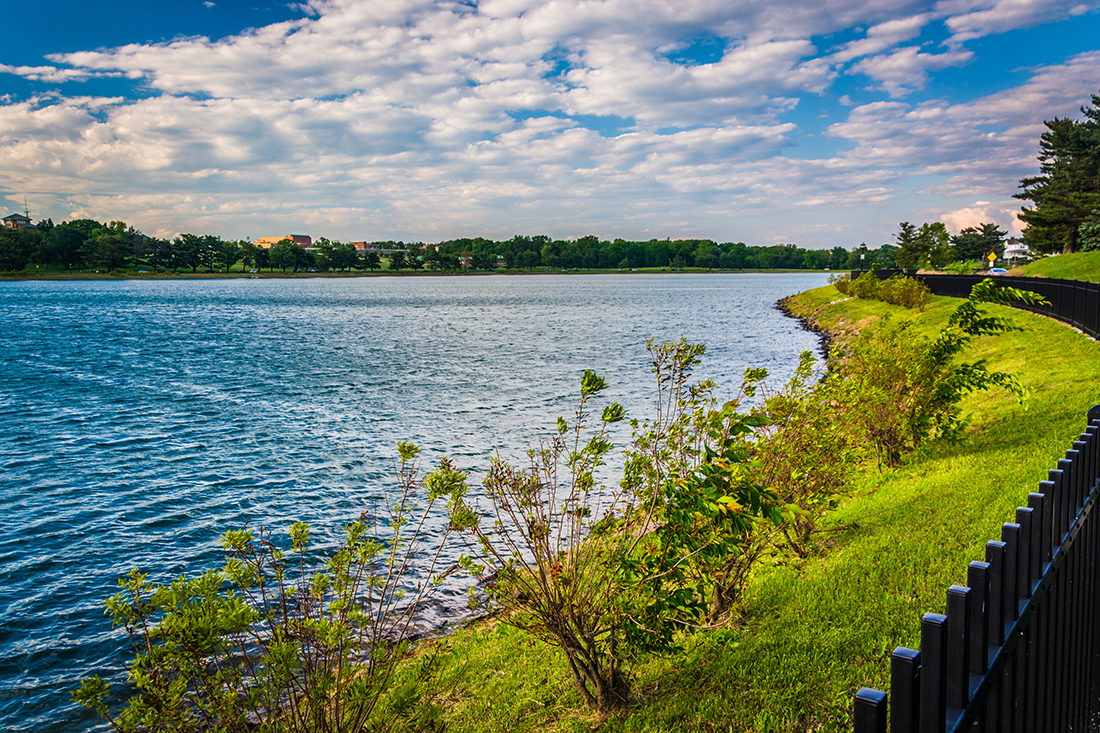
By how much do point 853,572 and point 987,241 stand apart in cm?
12780

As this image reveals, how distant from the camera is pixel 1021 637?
107 inches

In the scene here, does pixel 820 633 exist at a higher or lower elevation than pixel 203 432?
higher

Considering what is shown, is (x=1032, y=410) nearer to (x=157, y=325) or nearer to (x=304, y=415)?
(x=304, y=415)

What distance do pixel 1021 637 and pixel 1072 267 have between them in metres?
52.3

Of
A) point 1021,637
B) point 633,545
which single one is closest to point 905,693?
point 1021,637

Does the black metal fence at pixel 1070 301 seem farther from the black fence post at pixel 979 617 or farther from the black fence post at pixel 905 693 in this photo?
the black fence post at pixel 905 693

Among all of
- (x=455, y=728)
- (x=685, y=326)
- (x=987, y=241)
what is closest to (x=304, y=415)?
(x=455, y=728)

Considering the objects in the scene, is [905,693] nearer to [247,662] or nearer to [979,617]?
[979,617]

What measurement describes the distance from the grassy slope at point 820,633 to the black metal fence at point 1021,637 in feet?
5.14

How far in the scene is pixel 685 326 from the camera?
61.6 metres

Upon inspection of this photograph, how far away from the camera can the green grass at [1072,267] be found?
130 feet

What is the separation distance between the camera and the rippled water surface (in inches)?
410

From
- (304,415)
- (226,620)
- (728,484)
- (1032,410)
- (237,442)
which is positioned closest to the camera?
(226,620)

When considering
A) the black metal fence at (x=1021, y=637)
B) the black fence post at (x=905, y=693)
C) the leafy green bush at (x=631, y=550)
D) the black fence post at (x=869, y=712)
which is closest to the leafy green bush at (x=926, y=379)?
the leafy green bush at (x=631, y=550)
